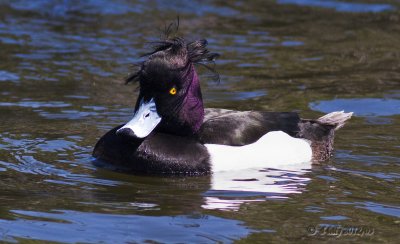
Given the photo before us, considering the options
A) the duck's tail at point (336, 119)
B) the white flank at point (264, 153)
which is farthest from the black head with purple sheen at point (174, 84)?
the duck's tail at point (336, 119)

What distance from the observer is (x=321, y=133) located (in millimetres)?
9500

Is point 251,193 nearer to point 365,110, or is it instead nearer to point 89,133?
point 89,133

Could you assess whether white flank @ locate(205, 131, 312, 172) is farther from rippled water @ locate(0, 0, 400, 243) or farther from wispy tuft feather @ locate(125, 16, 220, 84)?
wispy tuft feather @ locate(125, 16, 220, 84)

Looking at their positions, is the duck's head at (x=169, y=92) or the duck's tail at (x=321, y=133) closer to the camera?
the duck's head at (x=169, y=92)

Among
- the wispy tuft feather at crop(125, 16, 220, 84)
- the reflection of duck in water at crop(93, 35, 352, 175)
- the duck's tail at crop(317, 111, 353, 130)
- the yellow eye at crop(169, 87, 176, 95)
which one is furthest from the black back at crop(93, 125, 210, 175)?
the duck's tail at crop(317, 111, 353, 130)

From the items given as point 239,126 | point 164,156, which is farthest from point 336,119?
point 164,156

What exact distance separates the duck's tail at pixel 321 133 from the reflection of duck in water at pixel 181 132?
38 centimetres

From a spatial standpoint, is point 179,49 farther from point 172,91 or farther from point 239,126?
point 239,126

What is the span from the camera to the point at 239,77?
42.5ft

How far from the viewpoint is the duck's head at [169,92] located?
8289 mm

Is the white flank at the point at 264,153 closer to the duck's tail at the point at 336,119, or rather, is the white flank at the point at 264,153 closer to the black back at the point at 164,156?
the black back at the point at 164,156

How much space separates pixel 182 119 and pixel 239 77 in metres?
4.45

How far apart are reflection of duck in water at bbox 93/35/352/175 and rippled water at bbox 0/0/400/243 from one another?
0.18 m

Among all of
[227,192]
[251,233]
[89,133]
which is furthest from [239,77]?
[251,233]
